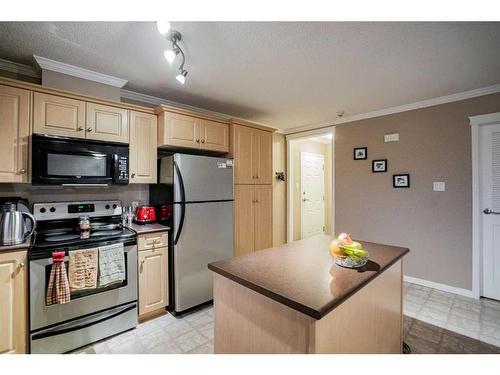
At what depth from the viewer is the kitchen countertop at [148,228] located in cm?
224

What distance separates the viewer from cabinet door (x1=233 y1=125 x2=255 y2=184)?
3.00 m

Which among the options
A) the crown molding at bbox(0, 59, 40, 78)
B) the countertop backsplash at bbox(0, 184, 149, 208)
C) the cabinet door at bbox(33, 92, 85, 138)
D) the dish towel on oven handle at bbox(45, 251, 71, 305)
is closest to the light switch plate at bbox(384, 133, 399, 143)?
the countertop backsplash at bbox(0, 184, 149, 208)

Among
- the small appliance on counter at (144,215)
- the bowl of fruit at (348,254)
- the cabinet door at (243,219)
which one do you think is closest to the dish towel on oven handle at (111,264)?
the small appliance on counter at (144,215)

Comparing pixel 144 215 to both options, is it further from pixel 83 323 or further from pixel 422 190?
pixel 422 190

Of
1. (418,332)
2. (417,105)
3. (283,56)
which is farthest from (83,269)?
(417,105)

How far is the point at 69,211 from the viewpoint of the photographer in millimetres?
2250

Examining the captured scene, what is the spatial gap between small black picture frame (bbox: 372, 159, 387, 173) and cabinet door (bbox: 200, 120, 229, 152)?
2139mm

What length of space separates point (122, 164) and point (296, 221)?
3433mm

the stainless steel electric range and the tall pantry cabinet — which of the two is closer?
the stainless steel electric range

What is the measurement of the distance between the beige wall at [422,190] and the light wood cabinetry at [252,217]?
135cm

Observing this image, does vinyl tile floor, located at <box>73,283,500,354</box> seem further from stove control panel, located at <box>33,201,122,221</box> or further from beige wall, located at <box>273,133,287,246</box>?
beige wall, located at <box>273,133,287,246</box>
